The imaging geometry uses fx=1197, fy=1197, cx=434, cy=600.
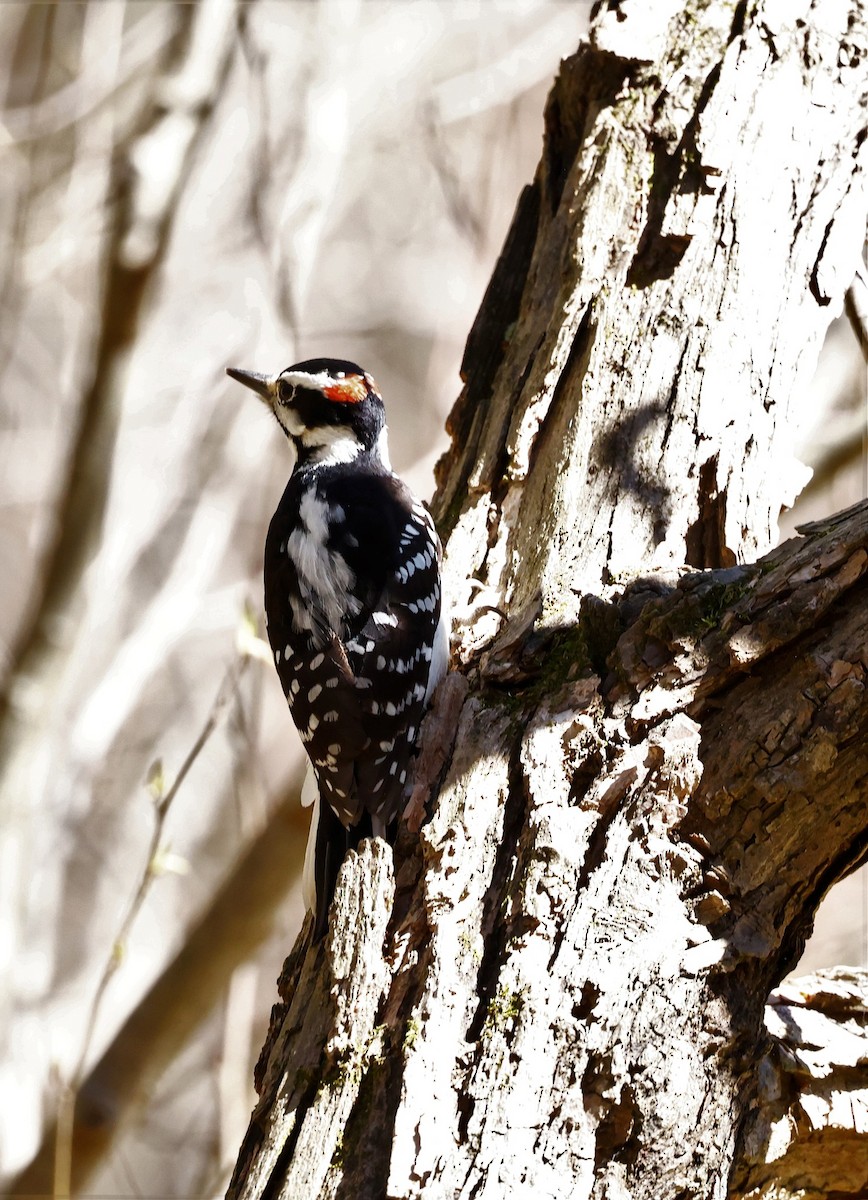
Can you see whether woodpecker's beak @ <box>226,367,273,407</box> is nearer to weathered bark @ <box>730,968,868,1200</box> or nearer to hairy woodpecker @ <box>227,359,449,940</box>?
hairy woodpecker @ <box>227,359,449,940</box>

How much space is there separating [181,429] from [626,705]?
3570mm

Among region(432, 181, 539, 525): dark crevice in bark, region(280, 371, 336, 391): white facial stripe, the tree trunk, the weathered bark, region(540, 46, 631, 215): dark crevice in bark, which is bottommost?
the weathered bark

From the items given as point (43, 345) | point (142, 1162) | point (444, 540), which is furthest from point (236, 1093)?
point (43, 345)

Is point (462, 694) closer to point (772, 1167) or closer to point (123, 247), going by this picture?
point (772, 1167)

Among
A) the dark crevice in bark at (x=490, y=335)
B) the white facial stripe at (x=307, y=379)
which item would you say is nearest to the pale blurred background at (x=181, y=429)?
the white facial stripe at (x=307, y=379)

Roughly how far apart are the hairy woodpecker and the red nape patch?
0.25 metres

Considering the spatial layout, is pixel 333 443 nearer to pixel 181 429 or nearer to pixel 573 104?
pixel 573 104

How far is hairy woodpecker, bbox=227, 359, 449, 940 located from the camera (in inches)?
101

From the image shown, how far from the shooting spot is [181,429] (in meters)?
5.32

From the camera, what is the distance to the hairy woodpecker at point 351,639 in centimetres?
255

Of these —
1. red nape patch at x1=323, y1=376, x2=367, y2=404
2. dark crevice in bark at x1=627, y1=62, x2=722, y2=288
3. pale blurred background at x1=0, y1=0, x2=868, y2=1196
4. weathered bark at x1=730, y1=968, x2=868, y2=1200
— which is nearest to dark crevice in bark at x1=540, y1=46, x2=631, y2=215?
dark crevice in bark at x1=627, y1=62, x2=722, y2=288

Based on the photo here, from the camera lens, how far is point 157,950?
7.82m

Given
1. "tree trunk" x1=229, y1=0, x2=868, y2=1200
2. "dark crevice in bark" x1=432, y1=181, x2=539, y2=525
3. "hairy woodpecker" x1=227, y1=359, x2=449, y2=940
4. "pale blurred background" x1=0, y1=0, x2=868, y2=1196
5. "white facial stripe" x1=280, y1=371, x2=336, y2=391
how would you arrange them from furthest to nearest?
"pale blurred background" x1=0, y1=0, x2=868, y2=1196 < "white facial stripe" x1=280, y1=371, x2=336, y2=391 < "dark crevice in bark" x1=432, y1=181, x2=539, y2=525 < "hairy woodpecker" x1=227, y1=359, x2=449, y2=940 < "tree trunk" x1=229, y1=0, x2=868, y2=1200

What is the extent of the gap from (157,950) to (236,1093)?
10.4 feet
